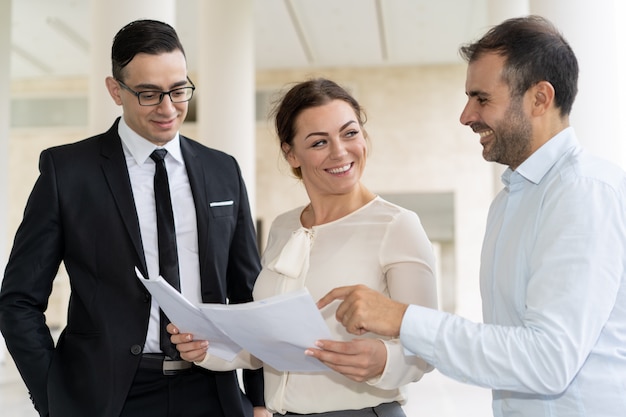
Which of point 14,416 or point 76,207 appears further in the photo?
point 14,416

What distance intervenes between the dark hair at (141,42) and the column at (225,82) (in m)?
8.55

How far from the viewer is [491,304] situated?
2355 millimetres

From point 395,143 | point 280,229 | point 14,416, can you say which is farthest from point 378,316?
point 395,143

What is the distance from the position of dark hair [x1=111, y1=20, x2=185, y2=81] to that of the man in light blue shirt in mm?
1441

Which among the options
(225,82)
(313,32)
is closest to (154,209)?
(225,82)

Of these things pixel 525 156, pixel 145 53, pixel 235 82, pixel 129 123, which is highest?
pixel 235 82

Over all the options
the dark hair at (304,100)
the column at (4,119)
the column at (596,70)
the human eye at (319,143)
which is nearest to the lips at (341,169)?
the human eye at (319,143)

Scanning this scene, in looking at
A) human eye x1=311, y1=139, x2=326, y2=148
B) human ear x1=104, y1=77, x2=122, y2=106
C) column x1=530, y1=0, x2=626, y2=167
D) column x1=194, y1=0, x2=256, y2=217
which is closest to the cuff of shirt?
human eye x1=311, y1=139, x2=326, y2=148

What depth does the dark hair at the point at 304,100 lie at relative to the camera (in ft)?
9.59

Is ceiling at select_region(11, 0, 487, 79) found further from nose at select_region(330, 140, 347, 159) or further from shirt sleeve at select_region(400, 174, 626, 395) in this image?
shirt sleeve at select_region(400, 174, 626, 395)

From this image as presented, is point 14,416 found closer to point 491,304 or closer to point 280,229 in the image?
point 280,229

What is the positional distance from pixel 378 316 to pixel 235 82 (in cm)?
1036

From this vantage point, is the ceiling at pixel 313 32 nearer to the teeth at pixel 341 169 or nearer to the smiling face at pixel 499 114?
the teeth at pixel 341 169

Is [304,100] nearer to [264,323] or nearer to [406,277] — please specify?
[406,277]
